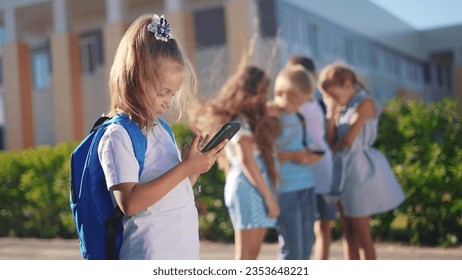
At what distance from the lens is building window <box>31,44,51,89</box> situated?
3.61m

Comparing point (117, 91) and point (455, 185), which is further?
point (455, 185)

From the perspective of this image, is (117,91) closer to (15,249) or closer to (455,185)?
(15,249)

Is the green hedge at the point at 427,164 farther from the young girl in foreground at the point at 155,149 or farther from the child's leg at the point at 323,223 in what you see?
the young girl in foreground at the point at 155,149

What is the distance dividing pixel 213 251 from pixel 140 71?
285 centimetres

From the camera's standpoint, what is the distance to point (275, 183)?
107 inches

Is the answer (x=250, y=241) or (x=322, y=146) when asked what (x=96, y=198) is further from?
(x=322, y=146)

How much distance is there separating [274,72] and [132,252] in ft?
10.3

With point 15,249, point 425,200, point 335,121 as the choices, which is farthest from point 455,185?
point 15,249

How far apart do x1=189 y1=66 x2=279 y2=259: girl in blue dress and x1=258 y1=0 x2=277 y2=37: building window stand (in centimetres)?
217

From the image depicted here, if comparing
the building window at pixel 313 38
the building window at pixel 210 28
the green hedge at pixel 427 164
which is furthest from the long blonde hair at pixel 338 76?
the building window at pixel 210 28

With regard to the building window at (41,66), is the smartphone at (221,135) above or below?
below

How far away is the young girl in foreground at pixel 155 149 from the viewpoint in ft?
5.03

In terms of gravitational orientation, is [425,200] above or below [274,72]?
below

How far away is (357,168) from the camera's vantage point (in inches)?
117
